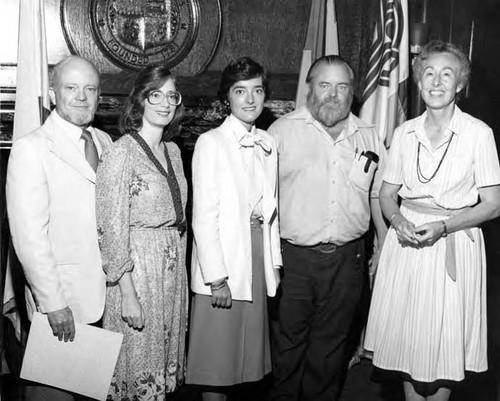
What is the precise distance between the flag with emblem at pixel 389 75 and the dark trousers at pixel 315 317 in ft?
3.40

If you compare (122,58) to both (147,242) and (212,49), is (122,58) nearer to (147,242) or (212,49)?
(212,49)

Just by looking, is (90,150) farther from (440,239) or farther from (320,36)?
(320,36)

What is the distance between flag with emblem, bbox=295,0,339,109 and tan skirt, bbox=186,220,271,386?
5.50 feet

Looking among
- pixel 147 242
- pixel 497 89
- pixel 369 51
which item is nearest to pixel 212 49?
pixel 369 51

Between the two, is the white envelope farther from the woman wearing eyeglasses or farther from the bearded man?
the bearded man

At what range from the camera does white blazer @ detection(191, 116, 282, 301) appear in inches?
115

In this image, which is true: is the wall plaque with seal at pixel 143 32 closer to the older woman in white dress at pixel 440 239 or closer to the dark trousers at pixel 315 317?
the dark trousers at pixel 315 317

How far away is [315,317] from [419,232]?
2.75ft

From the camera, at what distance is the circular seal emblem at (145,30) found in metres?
4.53

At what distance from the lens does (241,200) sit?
2.99 meters

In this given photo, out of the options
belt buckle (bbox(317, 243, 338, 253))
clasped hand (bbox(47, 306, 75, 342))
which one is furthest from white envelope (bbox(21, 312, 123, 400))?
belt buckle (bbox(317, 243, 338, 253))

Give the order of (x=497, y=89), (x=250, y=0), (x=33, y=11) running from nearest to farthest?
1. (x=33, y=11)
2. (x=497, y=89)
3. (x=250, y=0)

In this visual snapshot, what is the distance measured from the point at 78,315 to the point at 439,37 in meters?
2.87

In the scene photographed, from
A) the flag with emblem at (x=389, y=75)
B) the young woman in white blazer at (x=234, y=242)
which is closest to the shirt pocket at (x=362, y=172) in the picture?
the young woman in white blazer at (x=234, y=242)
